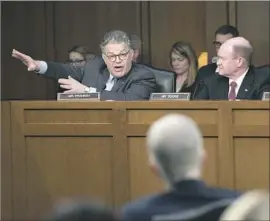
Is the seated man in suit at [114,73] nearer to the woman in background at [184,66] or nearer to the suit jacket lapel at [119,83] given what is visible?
the suit jacket lapel at [119,83]

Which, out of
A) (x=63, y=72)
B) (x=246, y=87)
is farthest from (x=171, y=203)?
(x=63, y=72)

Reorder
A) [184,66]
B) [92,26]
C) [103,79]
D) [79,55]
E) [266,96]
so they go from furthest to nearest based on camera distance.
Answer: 1. [92,26]
2. [79,55]
3. [184,66]
4. [103,79]
5. [266,96]

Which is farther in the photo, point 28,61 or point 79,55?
point 79,55

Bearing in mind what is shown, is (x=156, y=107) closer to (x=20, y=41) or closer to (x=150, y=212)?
(x=150, y=212)

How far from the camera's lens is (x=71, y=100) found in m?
3.64

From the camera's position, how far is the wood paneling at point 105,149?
11.3 feet

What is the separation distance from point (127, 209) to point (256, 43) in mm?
4260

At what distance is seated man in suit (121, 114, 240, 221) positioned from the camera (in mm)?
1862

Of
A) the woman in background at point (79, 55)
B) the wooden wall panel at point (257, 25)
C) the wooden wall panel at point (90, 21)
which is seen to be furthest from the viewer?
the wooden wall panel at point (90, 21)

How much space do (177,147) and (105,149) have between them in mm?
1737

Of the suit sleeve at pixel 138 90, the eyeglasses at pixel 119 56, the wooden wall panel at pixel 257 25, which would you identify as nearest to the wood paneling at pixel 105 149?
the suit sleeve at pixel 138 90

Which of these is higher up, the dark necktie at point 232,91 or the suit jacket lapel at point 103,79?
the suit jacket lapel at point 103,79

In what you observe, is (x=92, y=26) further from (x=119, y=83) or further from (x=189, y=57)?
(x=119, y=83)

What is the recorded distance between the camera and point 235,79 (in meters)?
3.97
